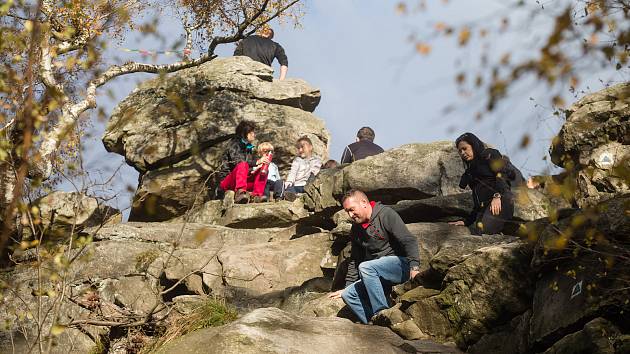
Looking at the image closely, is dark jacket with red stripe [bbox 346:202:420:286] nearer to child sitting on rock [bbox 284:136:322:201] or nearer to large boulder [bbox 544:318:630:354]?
large boulder [bbox 544:318:630:354]

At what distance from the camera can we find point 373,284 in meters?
10.3

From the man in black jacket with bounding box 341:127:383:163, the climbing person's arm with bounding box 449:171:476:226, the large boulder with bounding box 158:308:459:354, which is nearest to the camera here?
the large boulder with bounding box 158:308:459:354

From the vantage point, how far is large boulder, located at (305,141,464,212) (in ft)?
51.6

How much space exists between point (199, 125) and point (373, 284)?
11.1 meters

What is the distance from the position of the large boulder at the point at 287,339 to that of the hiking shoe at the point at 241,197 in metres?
7.76

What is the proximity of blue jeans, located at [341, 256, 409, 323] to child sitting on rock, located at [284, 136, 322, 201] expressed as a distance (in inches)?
293

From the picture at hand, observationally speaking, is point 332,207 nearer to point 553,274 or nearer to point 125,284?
point 125,284

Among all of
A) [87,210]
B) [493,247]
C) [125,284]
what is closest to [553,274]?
[493,247]

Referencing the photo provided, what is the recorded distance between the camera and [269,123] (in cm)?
2073

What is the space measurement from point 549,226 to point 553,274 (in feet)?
1.73

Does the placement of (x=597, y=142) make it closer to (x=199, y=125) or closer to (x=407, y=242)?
(x=407, y=242)

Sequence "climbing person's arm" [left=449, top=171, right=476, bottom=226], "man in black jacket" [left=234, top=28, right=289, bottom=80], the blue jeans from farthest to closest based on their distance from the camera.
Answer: "man in black jacket" [left=234, top=28, right=289, bottom=80], "climbing person's arm" [left=449, top=171, right=476, bottom=226], the blue jeans

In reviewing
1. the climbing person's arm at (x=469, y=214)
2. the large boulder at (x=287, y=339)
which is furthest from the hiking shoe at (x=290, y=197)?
the large boulder at (x=287, y=339)

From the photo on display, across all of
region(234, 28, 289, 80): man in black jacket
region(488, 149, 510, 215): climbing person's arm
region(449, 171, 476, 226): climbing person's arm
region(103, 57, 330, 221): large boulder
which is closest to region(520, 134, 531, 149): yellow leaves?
region(488, 149, 510, 215): climbing person's arm
